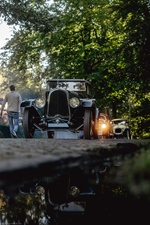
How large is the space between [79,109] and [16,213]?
963cm

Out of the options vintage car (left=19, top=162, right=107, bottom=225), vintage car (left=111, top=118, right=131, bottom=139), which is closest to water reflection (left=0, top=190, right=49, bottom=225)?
vintage car (left=19, top=162, right=107, bottom=225)

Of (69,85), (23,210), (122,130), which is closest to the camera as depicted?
(23,210)

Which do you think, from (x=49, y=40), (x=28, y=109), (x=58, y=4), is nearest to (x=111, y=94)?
(x=49, y=40)

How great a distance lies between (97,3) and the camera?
1089 inches

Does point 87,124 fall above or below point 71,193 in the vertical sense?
above

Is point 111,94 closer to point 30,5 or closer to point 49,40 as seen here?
point 49,40

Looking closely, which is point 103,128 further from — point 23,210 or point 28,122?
point 23,210

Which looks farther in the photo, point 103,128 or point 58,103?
point 103,128

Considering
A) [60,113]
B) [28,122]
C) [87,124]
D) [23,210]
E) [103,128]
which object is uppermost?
[103,128]

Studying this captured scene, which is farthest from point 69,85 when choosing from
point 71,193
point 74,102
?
point 71,193

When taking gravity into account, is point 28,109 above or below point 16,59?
below

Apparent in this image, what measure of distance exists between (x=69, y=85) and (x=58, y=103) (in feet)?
9.13

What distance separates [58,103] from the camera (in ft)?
36.6

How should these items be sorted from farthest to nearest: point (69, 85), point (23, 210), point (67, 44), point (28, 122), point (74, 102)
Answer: point (67, 44)
point (69, 85)
point (28, 122)
point (74, 102)
point (23, 210)
